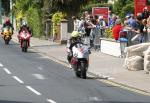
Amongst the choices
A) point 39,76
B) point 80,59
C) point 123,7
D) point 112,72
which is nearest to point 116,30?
point 112,72

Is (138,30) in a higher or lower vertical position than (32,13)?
lower

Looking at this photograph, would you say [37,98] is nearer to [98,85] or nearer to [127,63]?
[98,85]

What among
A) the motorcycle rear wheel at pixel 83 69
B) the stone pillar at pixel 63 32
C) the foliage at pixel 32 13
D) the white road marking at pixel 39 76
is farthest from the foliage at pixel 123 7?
the motorcycle rear wheel at pixel 83 69

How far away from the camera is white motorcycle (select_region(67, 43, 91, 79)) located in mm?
22173

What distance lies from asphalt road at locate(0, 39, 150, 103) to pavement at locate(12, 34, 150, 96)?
1.62 ft

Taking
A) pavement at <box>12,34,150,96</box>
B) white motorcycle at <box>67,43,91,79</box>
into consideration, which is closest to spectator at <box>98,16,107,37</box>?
pavement at <box>12,34,150,96</box>

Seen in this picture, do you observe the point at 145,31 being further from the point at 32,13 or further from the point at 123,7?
the point at 32,13

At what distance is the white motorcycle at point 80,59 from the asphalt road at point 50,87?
0.34 m

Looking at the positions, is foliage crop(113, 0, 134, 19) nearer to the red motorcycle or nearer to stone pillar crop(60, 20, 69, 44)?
stone pillar crop(60, 20, 69, 44)

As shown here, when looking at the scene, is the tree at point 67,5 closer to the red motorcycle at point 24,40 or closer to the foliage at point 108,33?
the red motorcycle at point 24,40

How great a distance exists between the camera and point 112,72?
2398cm

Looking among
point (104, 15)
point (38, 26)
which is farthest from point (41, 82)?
point (38, 26)

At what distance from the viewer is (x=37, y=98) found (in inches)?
680

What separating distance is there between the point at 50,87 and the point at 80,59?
2792 millimetres
